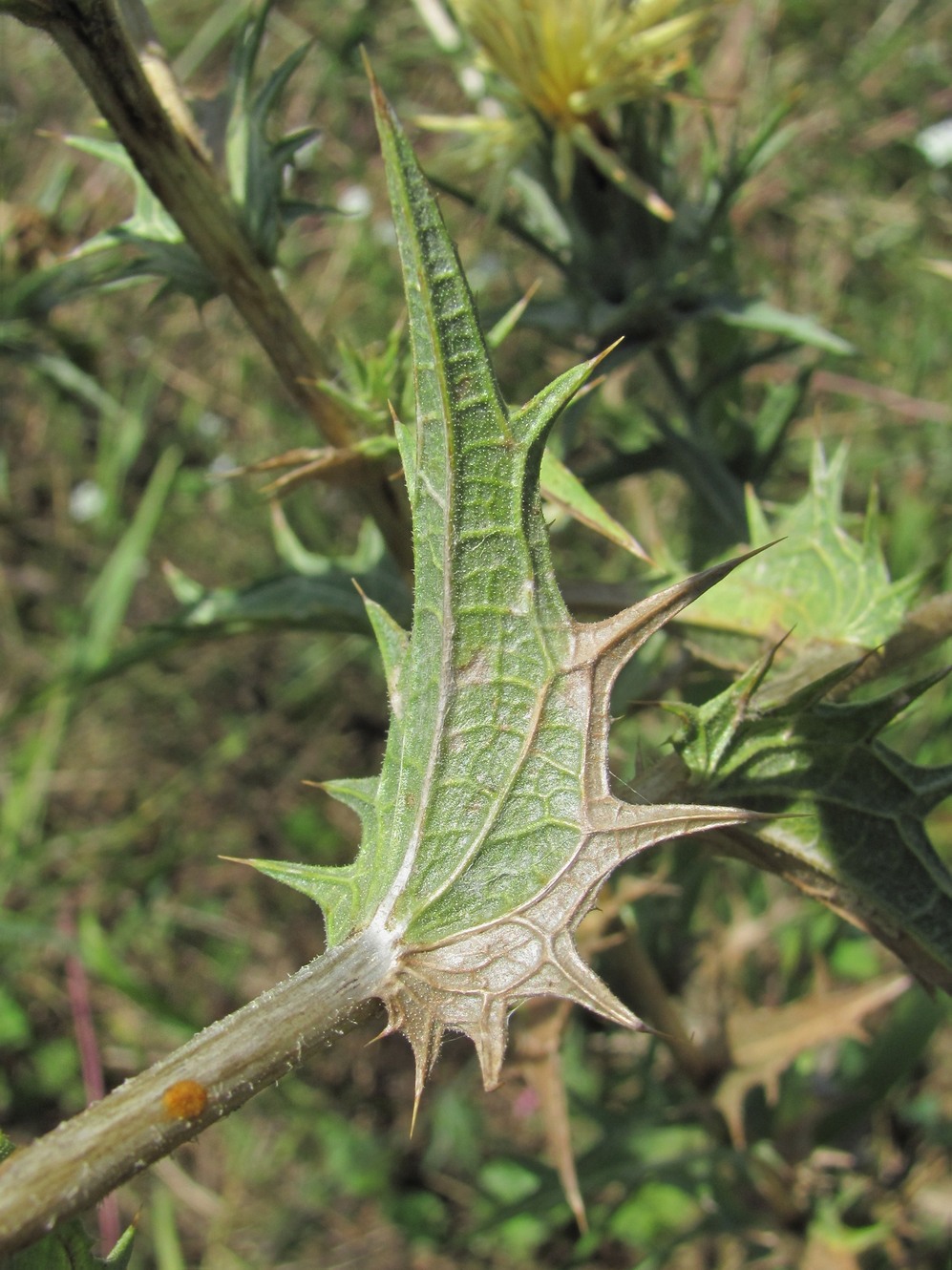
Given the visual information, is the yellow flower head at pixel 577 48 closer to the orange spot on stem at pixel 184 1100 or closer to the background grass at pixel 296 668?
the background grass at pixel 296 668

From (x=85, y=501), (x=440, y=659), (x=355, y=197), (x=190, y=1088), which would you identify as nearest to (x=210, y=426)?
(x=85, y=501)

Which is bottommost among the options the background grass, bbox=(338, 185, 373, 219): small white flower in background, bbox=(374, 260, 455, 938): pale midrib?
the background grass

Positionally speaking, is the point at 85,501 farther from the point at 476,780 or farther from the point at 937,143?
the point at 476,780

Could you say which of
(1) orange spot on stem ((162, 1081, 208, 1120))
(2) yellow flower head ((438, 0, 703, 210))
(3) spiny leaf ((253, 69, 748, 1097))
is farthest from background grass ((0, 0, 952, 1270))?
(1) orange spot on stem ((162, 1081, 208, 1120))

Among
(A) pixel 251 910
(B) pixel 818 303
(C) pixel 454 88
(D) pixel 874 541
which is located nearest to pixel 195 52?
(C) pixel 454 88

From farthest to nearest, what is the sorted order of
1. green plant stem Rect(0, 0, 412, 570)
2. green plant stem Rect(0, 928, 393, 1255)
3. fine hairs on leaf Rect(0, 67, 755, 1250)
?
green plant stem Rect(0, 0, 412, 570)
fine hairs on leaf Rect(0, 67, 755, 1250)
green plant stem Rect(0, 928, 393, 1255)

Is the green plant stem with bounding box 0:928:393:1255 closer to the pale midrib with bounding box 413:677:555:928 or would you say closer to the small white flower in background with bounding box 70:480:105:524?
the pale midrib with bounding box 413:677:555:928

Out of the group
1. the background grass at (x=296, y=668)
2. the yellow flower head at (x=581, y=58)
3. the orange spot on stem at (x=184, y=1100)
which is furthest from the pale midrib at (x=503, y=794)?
the background grass at (x=296, y=668)
